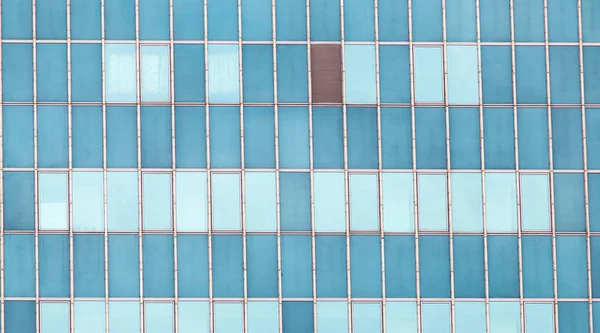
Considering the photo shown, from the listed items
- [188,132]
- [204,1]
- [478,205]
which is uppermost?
[204,1]

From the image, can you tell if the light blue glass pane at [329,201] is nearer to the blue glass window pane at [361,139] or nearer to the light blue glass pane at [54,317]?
the blue glass window pane at [361,139]

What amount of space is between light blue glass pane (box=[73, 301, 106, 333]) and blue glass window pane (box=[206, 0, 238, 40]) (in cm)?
1115

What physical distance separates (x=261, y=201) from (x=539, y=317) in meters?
11.6

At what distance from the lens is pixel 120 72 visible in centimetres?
3600

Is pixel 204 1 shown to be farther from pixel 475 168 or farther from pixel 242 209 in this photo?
pixel 475 168

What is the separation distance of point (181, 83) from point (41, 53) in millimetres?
5486

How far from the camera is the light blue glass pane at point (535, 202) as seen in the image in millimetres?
36031

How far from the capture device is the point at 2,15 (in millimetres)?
35938

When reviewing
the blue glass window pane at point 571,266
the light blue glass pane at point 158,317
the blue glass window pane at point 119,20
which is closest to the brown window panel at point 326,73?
the blue glass window pane at point 119,20

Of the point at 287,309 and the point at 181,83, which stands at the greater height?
the point at 181,83

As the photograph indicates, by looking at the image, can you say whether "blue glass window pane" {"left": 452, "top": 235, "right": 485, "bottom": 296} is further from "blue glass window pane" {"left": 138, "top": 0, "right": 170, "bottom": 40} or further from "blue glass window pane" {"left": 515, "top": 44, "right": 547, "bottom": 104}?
"blue glass window pane" {"left": 138, "top": 0, "right": 170, "bottom": 40}

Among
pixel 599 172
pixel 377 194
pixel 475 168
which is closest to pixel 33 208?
pixel 377 194

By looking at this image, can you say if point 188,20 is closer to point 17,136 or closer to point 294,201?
point 17,136

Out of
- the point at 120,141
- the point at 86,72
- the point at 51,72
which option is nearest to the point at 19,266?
the point at 120,141
